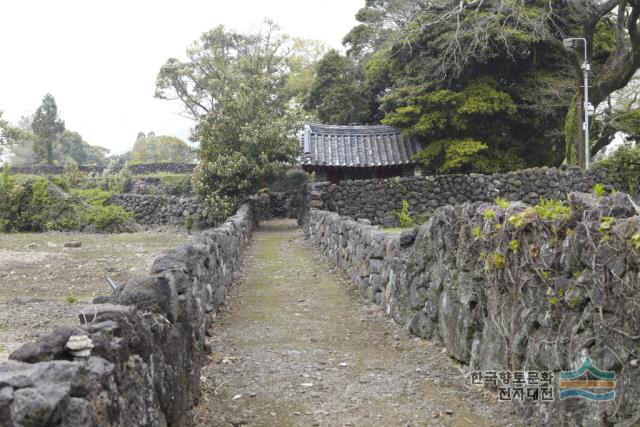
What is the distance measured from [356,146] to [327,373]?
52.2 feet

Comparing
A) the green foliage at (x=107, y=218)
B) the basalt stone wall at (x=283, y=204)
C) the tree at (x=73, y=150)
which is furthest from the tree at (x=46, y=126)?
the basalt stone wall at (x=283, y=204)

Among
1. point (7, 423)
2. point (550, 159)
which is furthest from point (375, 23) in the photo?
point (7, 423)

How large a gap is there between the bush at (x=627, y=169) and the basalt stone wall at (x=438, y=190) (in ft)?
0.87

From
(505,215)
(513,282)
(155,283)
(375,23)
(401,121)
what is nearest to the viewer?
(155,283)

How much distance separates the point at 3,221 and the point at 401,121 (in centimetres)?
1604

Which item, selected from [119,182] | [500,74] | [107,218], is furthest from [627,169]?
[119,182]

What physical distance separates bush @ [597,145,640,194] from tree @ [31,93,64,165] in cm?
5077

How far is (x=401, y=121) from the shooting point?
2055 centimetres

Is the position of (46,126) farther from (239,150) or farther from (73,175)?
(239,150)

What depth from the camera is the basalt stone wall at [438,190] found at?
54.7 ft

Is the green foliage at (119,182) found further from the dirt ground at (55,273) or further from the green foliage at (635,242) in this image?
the green foliage at (635,242)

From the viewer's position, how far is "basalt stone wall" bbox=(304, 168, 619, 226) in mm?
16688

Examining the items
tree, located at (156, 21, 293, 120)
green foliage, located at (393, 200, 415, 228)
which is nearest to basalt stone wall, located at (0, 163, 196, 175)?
tree, located at (156, 21, 293, 120)

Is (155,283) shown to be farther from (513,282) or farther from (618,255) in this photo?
(618,255)
